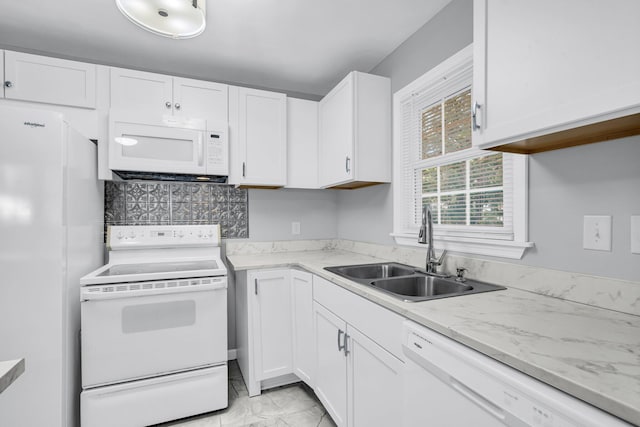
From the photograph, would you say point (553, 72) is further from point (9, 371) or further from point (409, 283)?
point (9, 371)

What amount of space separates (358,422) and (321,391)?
0.46 meters

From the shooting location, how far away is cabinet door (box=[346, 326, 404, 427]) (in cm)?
115

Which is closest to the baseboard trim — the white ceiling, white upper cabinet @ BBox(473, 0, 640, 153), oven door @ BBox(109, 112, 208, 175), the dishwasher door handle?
oven door @ BBox(109, 112, 208, 175)

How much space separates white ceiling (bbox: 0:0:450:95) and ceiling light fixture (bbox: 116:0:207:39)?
30 cm

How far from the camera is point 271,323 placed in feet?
6.96

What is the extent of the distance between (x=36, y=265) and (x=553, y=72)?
7.51ft

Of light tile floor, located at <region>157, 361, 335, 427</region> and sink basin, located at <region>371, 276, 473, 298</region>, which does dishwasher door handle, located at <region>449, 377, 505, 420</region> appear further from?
light tile floor, located at <region>157, 361, 335, 427</region>

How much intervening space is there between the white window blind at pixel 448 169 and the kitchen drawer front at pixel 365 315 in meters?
0.67

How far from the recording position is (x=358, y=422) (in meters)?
1.42

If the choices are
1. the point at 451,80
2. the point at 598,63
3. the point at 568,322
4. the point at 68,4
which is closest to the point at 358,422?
the point at 568,322

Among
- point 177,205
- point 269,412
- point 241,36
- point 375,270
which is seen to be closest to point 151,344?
point 269,412

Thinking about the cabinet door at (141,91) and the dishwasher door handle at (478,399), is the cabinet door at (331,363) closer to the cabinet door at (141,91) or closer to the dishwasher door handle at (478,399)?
the dishwasher door handle at (478,399)

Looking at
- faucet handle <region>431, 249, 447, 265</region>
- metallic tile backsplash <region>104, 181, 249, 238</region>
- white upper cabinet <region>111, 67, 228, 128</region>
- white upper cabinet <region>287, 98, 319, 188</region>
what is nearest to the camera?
faucet handle <region>431, 249, 447, 265</region>

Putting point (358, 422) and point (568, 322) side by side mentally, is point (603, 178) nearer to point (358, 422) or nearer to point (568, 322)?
point (568, 322)
